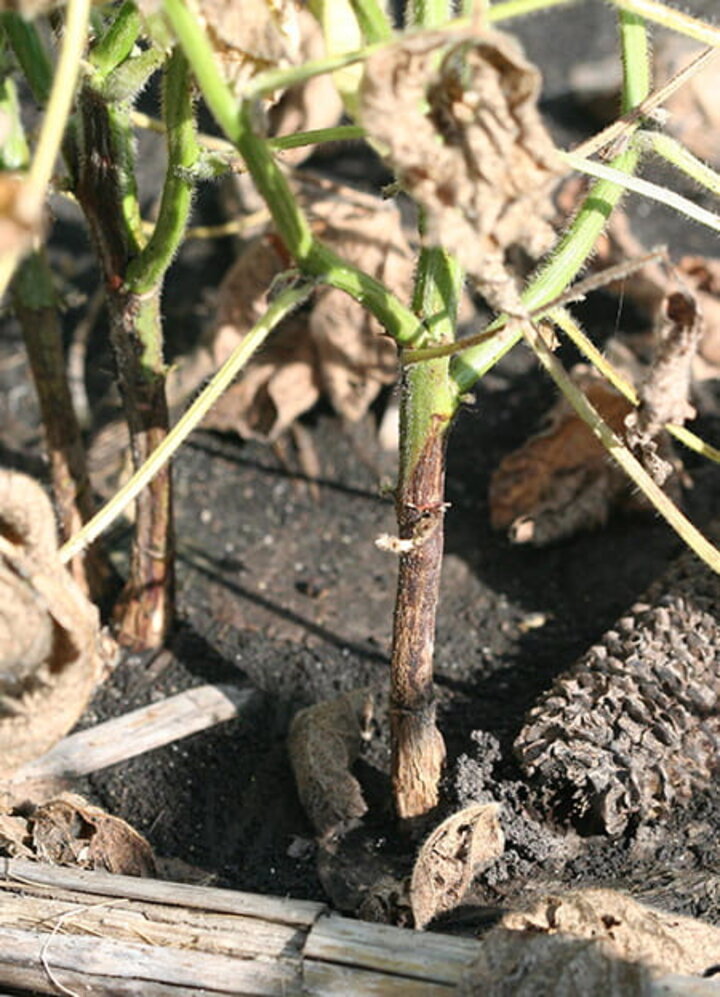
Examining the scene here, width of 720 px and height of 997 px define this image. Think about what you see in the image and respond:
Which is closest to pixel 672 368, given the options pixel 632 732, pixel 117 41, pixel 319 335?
pixel 632 732

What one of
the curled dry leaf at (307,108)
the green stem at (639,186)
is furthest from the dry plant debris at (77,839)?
the curled dry leaf at (307,108)

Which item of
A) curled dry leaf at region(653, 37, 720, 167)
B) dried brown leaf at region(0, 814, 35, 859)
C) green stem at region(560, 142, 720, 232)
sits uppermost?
curled dry leaf at region(653, 37, 720, 167)

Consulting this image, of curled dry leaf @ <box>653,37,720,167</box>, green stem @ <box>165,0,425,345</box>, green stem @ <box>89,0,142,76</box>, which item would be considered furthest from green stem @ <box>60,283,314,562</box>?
curled dry leaf @ <box>653,37,720,167</box>

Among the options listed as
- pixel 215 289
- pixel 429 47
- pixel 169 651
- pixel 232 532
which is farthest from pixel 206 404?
pixel 215 289

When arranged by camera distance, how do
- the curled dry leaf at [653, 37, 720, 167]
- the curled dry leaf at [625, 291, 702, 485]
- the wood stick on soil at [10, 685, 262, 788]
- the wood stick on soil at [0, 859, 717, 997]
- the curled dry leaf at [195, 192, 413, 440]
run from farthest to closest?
the curled dry leaf at [653, 37, 720, 167]
the curled dry leaf at [195, 192, 413, 440]
the wood stick on soil at [10, 685, 262, 788]
the wood stick on soil at [0, 859, 717, 997]
the curled dry leaf at [625, 291, 702, 485]

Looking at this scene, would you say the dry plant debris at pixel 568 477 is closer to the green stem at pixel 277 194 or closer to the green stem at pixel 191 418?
the green stem at pixel 277 194

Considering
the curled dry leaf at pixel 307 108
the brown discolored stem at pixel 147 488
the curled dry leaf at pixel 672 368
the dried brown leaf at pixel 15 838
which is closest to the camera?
the curled dry leaf at pixel 672 368

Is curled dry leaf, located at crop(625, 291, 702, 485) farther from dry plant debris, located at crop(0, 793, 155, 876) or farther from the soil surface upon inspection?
dry plant debris, located at crop(0, 793, 155, 876)

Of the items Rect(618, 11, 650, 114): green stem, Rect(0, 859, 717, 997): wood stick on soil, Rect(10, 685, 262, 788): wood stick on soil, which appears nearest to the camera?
Rect(0, 859, 717, 997): wood stick on soil
